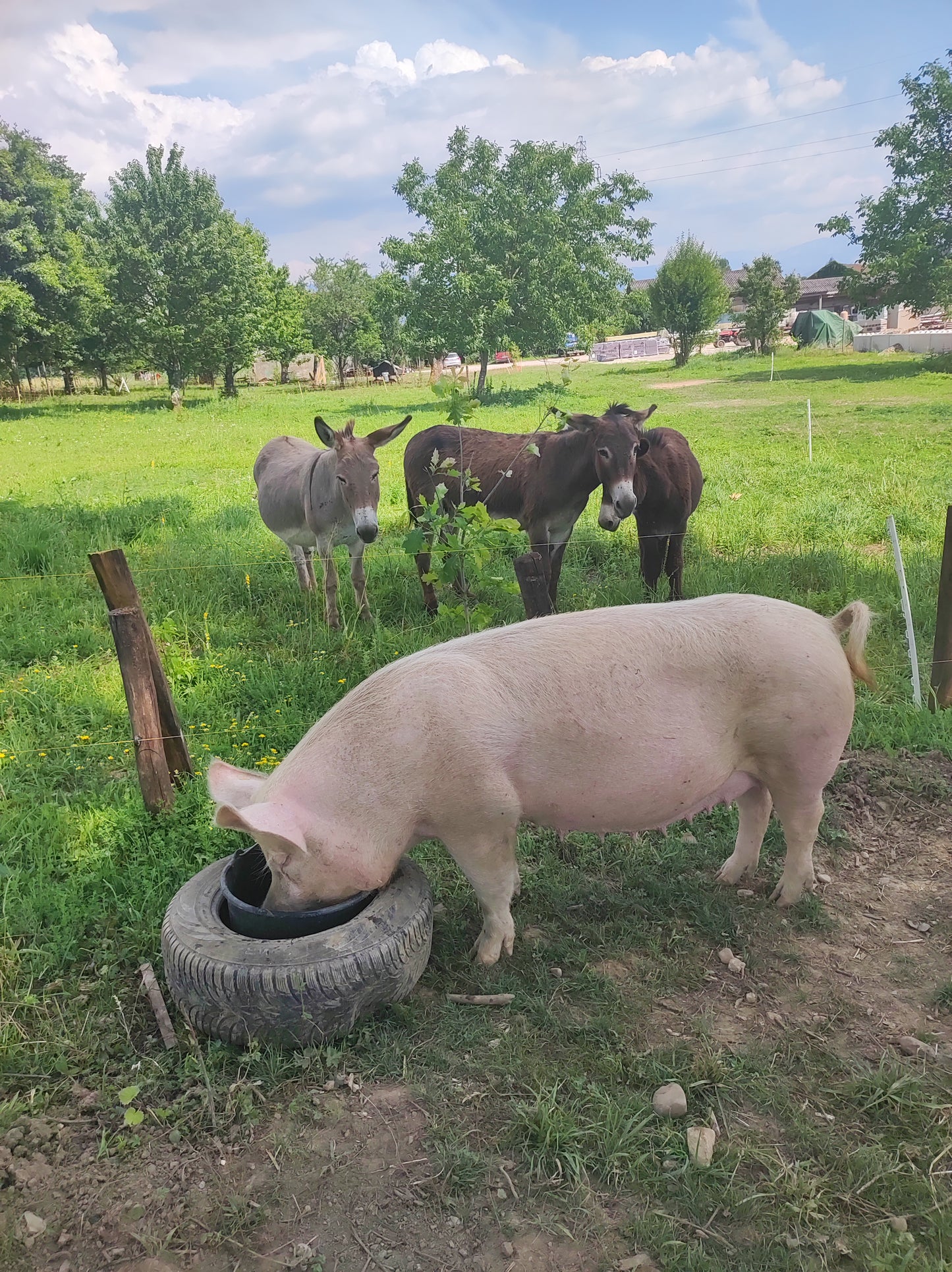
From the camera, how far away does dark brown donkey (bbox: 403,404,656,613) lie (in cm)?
676

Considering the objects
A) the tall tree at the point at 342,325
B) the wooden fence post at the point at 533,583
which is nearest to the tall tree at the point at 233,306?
the tall tree at the point at 342,325

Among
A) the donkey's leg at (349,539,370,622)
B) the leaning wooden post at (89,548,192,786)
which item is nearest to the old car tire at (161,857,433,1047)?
the leaning wooden post at (89,548,192,786)

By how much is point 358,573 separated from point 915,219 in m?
32.3

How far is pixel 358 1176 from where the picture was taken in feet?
8.33

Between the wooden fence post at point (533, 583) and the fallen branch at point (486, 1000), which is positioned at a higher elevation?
the wooden fence post at point (533, 583)

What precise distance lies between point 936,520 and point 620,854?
7.28 m

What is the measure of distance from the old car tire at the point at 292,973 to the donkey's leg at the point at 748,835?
166cm

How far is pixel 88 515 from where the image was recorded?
10.1 metres

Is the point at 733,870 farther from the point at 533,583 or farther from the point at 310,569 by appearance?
the point at 310,569

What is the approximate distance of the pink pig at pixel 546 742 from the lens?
9.96 ft

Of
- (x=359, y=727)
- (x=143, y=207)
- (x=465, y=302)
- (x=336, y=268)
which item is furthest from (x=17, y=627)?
(x=336, y=268)

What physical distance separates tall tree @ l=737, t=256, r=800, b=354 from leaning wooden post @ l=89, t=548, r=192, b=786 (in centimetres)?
4399

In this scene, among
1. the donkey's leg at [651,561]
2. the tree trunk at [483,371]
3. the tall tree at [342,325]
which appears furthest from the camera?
the tall tree at [342,325]

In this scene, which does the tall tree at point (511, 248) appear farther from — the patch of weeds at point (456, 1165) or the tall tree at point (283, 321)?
the patch of weeds at point (456, 1165)
